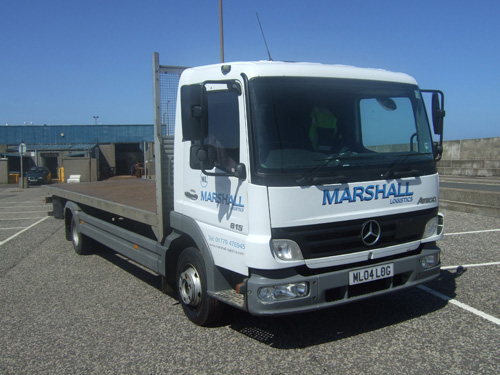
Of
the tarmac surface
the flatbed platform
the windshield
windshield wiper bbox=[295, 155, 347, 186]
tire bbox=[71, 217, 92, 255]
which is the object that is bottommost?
the tarmac surface

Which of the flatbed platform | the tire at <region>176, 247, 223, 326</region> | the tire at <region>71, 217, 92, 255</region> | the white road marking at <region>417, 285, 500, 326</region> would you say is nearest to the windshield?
the tire at <region>176, 247, 223, 326</region>

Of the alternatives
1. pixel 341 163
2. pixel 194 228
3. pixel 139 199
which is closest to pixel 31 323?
pixel 194 228

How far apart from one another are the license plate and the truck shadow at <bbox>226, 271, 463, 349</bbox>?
633mm

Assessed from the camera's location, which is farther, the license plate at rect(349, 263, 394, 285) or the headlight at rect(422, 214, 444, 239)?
the headlight at rect(422, 214, 444, 239)

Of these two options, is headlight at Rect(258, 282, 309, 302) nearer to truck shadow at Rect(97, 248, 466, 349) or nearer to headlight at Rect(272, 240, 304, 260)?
headlight at Rect(272, 240, 304, 260)

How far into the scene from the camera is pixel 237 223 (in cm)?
408

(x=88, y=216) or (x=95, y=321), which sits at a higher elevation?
(x=88, y=216)

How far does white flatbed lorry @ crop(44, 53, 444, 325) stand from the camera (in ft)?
12.7

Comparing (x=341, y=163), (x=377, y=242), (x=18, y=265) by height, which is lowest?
(x=18, y=265)

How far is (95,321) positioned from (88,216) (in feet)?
10.4

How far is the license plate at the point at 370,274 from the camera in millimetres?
4080

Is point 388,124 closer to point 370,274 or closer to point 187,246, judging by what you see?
point 370,274

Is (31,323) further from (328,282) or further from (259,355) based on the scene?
(328,282)

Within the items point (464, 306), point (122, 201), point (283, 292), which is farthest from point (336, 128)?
point (122, 201)
